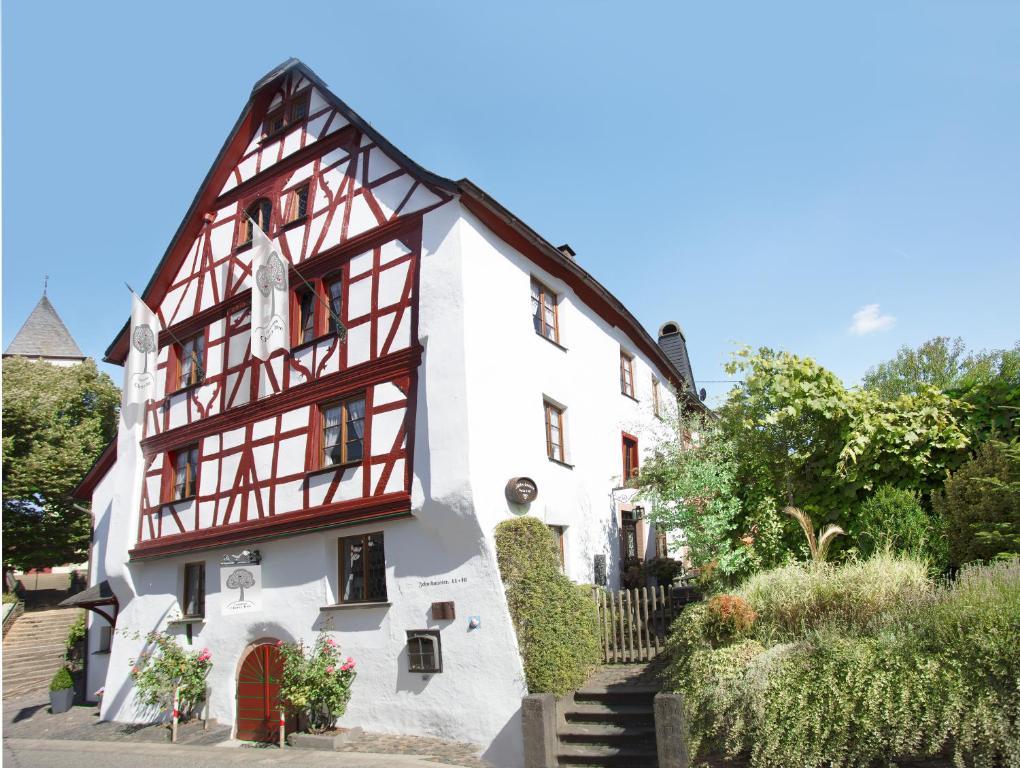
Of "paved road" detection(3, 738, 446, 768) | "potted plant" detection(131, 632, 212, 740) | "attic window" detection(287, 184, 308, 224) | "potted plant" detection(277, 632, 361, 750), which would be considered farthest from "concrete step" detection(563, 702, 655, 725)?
"attic window" detection(287, 184, 308, 224)

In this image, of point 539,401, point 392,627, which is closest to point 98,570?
point 392,627

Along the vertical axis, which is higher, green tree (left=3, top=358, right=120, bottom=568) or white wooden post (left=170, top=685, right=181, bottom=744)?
green tree (left=3, top=358, right=120, bottom=568)

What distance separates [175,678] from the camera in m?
15.5

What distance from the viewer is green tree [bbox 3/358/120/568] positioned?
110 ft

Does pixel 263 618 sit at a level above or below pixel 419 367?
below

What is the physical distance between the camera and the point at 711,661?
891cm

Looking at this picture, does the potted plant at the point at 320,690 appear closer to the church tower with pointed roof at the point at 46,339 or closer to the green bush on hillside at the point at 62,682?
the green bush on hillside at the point at 62,682

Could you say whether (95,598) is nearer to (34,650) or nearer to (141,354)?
(141,354)

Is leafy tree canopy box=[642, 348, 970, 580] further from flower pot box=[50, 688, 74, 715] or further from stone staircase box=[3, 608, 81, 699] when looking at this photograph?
stone staircase box=[3, 608, 81, 699]

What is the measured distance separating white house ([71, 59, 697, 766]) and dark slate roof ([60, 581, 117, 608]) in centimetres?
7

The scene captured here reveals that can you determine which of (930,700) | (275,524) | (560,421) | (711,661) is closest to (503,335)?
(560,421)

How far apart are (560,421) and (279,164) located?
27.5 feet

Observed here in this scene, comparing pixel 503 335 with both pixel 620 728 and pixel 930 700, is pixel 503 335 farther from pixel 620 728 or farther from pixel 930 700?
pixel 930 700

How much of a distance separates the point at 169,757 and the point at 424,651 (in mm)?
4885
